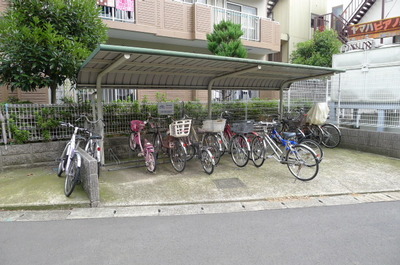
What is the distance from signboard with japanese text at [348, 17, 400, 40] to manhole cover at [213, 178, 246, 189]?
1372 centimetres

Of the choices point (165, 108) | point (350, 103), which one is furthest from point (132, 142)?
point (350, 103)

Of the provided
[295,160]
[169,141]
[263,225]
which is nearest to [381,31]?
[295,160]

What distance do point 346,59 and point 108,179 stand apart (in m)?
8.39

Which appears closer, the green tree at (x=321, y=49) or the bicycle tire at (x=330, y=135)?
the bicycle tire at (x=330, y=135)

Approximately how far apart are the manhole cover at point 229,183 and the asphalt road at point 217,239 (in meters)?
1.12

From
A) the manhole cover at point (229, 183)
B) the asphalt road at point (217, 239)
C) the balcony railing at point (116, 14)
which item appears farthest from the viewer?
the balcony railing at point (116, 14)

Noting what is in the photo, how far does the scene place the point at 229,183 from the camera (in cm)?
541

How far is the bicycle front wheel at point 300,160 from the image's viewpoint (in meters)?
5.40

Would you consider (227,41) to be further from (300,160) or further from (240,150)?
(300,160)

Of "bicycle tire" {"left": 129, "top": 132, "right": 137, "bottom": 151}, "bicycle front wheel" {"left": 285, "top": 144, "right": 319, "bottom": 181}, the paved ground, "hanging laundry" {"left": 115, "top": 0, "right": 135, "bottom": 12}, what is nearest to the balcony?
"hanging laundry" {"left": 115, "top": 0, "right": 135, "bottom": 12}

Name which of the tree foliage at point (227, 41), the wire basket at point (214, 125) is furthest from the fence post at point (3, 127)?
the tree foliage at point (227, 41)

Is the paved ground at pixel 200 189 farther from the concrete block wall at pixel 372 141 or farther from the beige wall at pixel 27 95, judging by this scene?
the beige wall at pixel 27 95

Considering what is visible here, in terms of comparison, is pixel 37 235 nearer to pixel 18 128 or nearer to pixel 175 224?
pixel 175 224

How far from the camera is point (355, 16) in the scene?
17.7m
